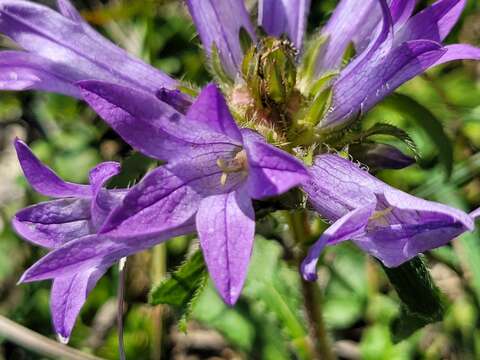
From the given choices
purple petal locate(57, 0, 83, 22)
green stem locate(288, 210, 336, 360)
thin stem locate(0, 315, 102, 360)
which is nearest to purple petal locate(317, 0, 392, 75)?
green stem locate(288, 210, 336, 360)

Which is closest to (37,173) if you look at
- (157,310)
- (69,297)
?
(69,297)

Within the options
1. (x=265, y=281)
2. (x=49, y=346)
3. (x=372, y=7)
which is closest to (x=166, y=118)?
(x=372, y=7)

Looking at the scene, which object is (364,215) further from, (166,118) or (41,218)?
(41,218)

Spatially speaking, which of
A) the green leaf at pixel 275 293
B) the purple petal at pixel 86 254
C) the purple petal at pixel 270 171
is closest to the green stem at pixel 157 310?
the green leaf at pixel 275 293

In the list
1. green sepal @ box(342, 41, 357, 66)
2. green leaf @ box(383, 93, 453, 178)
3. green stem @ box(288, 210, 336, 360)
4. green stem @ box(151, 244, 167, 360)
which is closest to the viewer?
green sepal @ box(342, 41, 357, 66)

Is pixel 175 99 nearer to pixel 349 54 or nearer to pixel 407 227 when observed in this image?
pixel 349 54

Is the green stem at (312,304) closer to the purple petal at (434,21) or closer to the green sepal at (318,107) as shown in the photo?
the green sepal at (318,107)

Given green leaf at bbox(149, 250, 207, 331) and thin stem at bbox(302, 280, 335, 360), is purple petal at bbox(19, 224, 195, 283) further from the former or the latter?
thin stem at bbox(302, 280, 335, 360)
